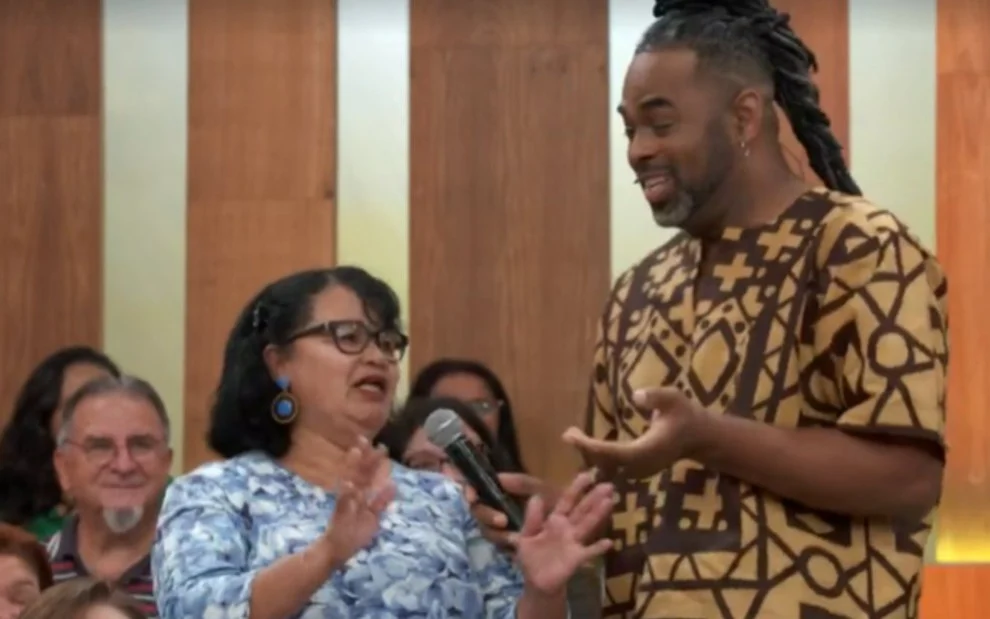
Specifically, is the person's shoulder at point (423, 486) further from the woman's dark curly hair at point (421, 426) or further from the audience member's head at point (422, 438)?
the woman's dark curly hair at point (421, 426)

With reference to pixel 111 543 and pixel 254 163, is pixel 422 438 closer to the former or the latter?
pixel 111 543

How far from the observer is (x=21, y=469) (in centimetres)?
338

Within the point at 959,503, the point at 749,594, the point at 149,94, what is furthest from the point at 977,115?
the point at 749,594

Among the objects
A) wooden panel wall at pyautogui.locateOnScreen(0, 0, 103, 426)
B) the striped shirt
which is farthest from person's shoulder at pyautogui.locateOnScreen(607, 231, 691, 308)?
wooden panel wall at pyautogui.locateOnScreen(0, 0, 103, 426)

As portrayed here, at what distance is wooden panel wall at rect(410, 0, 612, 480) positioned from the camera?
4.11m

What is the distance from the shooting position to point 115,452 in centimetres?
308

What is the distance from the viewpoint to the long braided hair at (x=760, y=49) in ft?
6.15

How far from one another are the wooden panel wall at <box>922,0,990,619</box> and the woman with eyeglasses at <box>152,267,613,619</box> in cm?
204

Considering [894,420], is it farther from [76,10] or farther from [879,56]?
[76,10]

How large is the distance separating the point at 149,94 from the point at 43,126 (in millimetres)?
263

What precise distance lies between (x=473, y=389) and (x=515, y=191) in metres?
0.57

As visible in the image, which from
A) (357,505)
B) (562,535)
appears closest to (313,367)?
(357,505)

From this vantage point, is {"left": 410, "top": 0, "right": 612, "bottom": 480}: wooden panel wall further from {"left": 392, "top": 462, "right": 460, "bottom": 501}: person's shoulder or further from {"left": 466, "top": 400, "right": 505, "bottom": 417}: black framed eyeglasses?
{"left": 392, "top": 462, "right": 460, "bottom": 501}: person's shoulder

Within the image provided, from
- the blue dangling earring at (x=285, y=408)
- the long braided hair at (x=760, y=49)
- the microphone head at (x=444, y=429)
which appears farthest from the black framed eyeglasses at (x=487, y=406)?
the long braided hair at (x=760, y=49)
